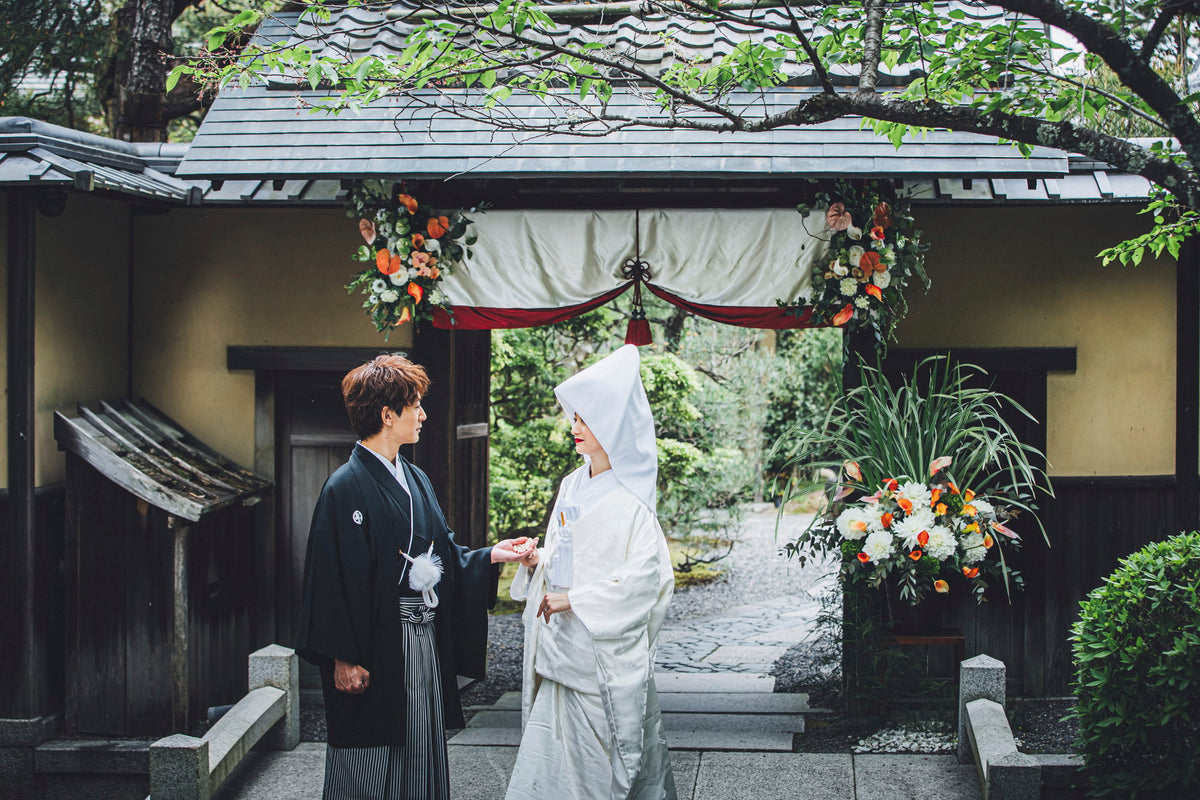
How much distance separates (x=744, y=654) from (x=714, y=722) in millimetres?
2169

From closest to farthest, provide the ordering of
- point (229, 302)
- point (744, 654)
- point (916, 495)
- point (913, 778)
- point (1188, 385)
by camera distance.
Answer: point (913, 778) → point (916, 495) → point (1188, 385) → point (229, 302) → point (744, 654)

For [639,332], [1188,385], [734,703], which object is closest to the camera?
[639,332]

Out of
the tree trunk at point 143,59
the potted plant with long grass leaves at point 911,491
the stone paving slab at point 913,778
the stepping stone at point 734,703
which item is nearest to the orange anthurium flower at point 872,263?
the potted plant with long grass leaves at point 911,491

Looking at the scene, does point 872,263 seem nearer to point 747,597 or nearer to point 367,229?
point 367,229

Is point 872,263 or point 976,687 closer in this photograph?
point 976,687

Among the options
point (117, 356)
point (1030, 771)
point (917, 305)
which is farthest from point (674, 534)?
point (1030, 771)

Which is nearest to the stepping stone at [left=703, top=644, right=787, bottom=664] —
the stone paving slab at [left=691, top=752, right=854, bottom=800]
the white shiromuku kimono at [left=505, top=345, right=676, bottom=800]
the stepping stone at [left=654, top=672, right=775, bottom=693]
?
the stepping stone at [left=654, top=672, right=775, bottom=693]

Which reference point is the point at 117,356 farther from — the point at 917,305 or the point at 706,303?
the point at 917,305

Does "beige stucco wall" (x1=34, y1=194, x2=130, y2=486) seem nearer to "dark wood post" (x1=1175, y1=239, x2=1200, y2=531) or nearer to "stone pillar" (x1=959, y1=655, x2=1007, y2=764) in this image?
"stone pillar" (x1=959, y1=655, x2=1007, y2=764)

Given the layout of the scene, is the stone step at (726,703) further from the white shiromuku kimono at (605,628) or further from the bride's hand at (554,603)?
the bride's hand at (554,603)

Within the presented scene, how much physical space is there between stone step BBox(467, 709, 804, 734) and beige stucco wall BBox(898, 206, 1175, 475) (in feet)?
7.32

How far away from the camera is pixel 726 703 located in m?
6.57

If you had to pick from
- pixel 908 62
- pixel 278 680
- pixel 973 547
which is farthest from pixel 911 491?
pixel 278 680

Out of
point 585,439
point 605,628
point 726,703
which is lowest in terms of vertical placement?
point 726,703
